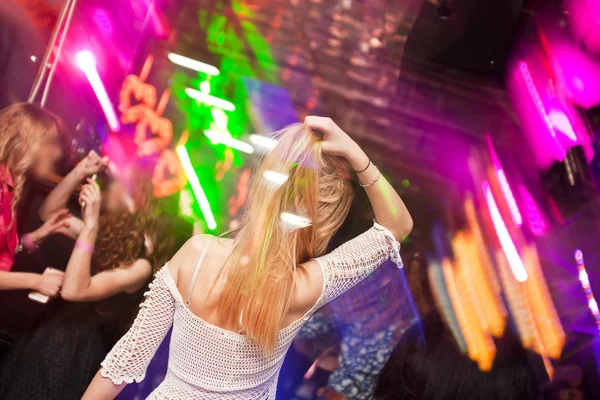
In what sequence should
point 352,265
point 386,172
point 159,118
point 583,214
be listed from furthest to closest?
point 159,118, point 386,172, point 583,214, point 352,265

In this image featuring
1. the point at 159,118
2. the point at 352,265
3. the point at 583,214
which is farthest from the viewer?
the point at 159,118

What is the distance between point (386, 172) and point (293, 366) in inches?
37.7

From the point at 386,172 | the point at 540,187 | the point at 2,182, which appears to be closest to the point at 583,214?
the point at 540,187

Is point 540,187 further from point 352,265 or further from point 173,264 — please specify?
point 173,264

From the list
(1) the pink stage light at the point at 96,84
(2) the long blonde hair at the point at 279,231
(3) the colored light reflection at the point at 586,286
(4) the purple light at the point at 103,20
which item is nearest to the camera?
(2) the long blonde hair at the point at 279,231

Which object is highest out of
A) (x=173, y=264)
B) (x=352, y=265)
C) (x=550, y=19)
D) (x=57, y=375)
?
(x=550, y=19)

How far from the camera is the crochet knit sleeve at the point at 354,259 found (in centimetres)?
181

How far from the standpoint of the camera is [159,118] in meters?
2.52

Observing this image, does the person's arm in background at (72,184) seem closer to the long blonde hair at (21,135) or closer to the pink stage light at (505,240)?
the long blonde hair at (21,135)

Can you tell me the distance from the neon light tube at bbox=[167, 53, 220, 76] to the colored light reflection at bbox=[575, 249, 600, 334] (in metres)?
1.74

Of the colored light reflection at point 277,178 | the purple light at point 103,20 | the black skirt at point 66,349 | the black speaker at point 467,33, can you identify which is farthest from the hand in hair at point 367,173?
the purple light at point 103,20

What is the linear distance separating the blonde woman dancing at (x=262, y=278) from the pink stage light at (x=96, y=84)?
3.26 feet

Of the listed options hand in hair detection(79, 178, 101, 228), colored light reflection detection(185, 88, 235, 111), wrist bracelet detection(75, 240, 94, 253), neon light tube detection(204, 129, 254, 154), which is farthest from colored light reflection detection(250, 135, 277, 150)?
wrist bracelet detection(75, 240, 94, 253)

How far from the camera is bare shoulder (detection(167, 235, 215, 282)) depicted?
1.83 m
